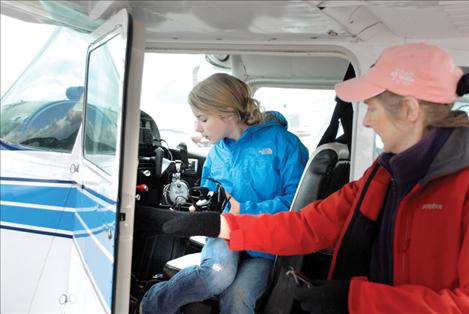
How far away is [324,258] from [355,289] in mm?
888

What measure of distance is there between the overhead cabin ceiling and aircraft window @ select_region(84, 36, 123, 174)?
0.60ft

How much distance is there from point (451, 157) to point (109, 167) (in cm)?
118

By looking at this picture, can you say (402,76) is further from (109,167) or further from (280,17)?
(109,167)

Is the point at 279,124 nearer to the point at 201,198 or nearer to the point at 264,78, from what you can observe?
the point at 201,198

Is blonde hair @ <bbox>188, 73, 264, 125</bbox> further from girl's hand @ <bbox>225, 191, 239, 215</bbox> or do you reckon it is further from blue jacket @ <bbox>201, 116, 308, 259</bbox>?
girl's hand @ <bbox>225, 191, 239, 215</bbox>

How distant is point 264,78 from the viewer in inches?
→ 157

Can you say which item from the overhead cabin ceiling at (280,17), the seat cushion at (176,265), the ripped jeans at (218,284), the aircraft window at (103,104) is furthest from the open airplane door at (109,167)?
the seat cushion at (176,265)

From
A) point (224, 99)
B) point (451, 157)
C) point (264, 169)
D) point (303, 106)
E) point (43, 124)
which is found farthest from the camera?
point (303, 106)

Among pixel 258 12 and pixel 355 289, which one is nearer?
→ pixel 355 289

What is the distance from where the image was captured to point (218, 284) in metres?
2.03

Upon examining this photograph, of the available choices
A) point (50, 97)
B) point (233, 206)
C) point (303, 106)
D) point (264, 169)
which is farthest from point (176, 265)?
point (303, 106)

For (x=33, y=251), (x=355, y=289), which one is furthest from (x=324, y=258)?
(x=33, y=251)

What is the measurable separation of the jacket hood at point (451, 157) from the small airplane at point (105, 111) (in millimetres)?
529

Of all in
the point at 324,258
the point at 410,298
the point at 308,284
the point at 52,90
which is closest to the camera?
the point at 410,298
